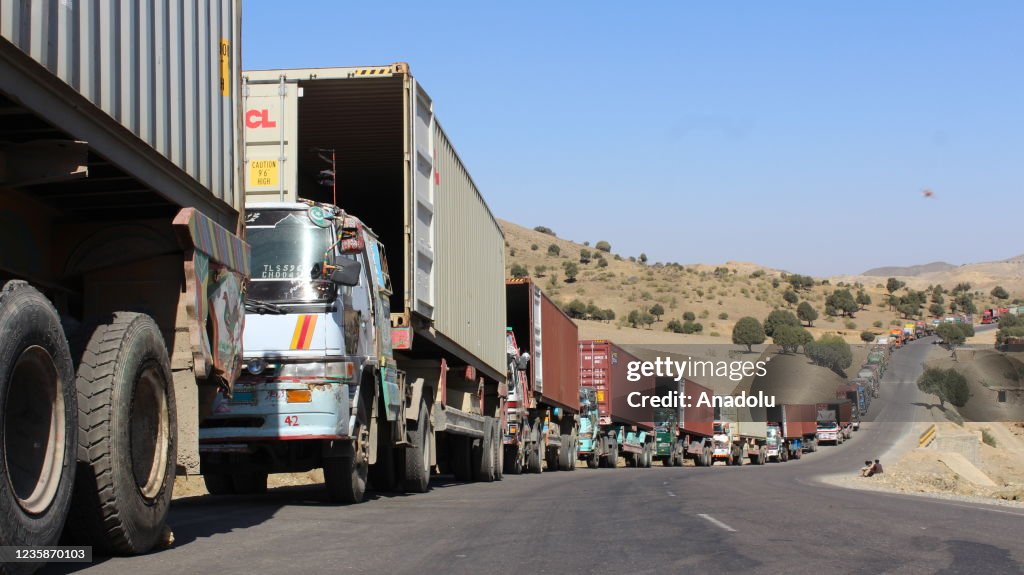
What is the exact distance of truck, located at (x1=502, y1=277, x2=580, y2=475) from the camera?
2442cm

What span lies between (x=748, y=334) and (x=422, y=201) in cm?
9644

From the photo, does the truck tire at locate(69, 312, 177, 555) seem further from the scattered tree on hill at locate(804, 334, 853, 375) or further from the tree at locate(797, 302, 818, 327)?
the tree at locate(797, 302, 818, 327)

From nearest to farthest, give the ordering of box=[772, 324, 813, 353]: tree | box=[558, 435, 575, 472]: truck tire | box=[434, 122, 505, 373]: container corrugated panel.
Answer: box=[434, 122, 505, 373]: container corrugated panel < box=[558, 435, 575, 472]: truck tire < box=[772, 324, 813, 353]: tree

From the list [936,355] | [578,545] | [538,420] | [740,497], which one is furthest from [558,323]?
[936,355]

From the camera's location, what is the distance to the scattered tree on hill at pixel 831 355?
88.4 meters

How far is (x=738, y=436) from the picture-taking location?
5175cm

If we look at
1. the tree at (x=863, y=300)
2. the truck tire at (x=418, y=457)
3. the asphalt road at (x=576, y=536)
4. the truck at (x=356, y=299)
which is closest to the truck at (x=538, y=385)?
the truck at (x=356, y=299)

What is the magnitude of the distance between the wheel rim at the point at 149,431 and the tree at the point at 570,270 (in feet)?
387

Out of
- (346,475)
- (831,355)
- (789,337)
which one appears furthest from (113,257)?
(789,337)

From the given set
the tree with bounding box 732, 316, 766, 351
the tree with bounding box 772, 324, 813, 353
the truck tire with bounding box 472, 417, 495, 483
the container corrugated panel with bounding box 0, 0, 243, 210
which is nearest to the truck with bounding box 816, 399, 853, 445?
the tree with bounding box 772, 324, 813, 353

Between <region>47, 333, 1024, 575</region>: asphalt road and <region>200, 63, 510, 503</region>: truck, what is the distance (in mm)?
711

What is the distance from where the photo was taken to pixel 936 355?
355 ft

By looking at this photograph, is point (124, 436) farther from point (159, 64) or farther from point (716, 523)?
point (716, 523)

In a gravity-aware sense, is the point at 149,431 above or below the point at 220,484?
above
